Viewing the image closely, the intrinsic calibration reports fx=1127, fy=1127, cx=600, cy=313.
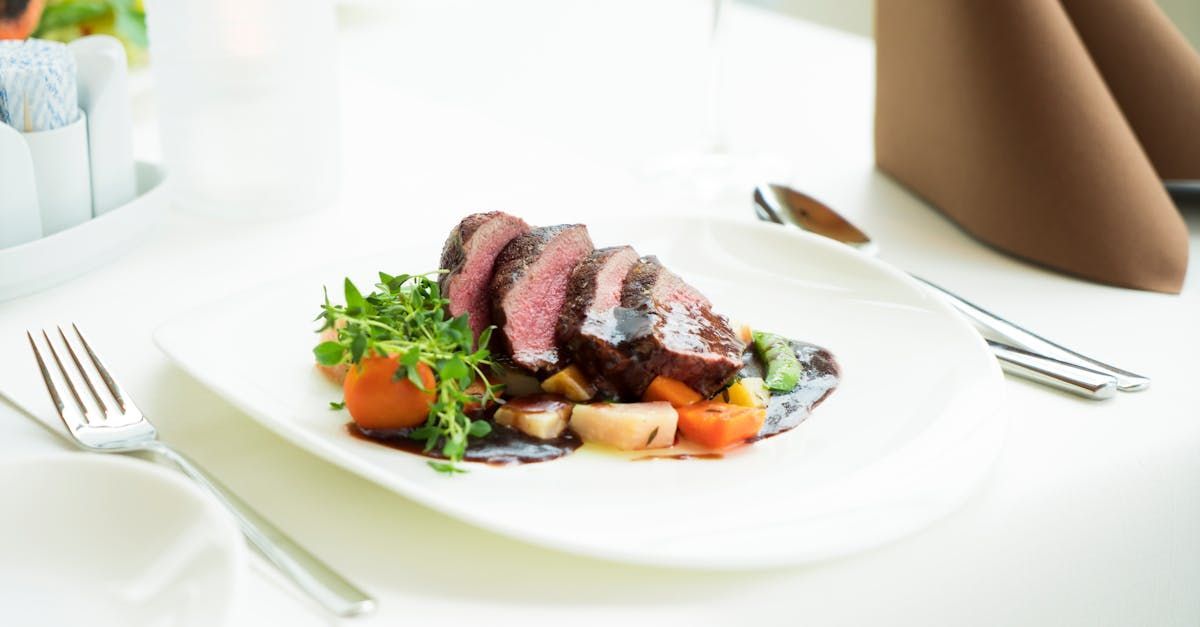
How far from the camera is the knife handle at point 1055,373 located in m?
1.42

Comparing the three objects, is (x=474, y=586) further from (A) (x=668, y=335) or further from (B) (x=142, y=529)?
(A) (x=668, y=335)

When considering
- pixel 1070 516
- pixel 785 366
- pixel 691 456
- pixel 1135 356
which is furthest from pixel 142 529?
pixel 1135 356

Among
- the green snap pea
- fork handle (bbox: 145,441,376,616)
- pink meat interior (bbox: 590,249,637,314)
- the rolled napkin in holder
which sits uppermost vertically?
the rolled napkin in holder

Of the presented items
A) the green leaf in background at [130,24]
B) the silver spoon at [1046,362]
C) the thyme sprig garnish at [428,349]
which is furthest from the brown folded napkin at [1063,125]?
the green leaf in background at [130,24]

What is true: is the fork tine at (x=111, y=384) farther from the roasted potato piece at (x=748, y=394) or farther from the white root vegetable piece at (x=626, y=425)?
the roasted potato piece at (x=748, y=394)

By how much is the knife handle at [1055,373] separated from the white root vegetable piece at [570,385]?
0.52 m

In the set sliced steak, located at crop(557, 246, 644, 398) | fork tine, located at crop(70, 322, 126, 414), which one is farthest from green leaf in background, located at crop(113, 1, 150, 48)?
sliced steak, located at crop(557, 246, 644, 398)

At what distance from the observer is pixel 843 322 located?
155 centimetres

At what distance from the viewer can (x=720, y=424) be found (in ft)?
4.04

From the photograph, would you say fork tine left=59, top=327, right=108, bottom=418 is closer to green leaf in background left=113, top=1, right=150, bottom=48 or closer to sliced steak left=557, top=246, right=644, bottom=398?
sliced steak left=557, top=246, right=644, bottom=398

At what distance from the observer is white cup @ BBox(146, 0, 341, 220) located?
187 cm

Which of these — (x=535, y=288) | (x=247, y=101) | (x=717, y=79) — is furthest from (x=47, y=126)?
(x=717, y=79)

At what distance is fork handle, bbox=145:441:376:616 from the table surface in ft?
0.07

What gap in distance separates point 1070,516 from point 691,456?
41 centimetres
